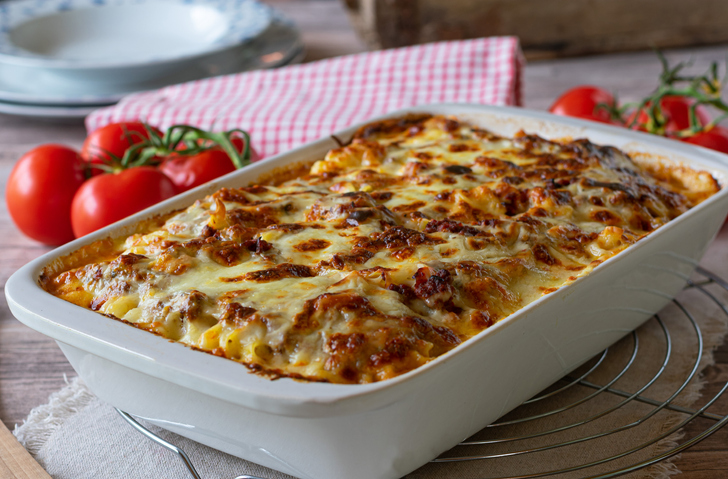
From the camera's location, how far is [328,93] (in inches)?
122

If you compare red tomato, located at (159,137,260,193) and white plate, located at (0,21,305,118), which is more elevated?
red tomato, located at (159,137,260,193)

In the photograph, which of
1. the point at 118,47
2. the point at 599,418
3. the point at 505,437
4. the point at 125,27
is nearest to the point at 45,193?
the point at 505,437

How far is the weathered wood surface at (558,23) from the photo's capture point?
4.09 metres

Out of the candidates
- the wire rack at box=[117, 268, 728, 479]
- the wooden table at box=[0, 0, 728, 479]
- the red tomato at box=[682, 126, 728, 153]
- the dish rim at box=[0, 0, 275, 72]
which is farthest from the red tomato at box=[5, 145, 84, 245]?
the red tomato at box=[682, 126, 728, 153]

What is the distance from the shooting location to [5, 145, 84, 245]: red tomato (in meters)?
2.25

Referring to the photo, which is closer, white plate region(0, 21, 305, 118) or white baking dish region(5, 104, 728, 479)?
white baking dish region(5, 104, 728, 479)

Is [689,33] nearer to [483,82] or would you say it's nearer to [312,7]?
[483,82]

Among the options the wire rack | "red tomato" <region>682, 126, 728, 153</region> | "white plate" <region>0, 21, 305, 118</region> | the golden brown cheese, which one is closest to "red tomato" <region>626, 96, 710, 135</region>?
"red tomato" <region>682, 126, 728, 153</region>

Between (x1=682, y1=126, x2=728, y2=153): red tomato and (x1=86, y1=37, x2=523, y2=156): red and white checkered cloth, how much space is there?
70 centimetres

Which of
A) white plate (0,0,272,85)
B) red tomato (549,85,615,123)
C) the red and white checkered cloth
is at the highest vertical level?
red tomato (549,85,615,123)

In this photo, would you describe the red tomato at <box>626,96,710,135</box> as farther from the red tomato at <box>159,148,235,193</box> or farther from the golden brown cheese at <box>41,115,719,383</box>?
the red tomato at <box>159,148,235,193</box>

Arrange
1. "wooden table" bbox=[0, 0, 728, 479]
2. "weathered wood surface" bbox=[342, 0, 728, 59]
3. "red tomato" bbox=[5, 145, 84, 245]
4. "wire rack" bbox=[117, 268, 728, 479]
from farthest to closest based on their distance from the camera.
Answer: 1. "weathered wood surface" bbox=[342, 0, 728, 59]
2. "red tomato" bbox=[5, 145, 84, 245]
3. "wooden table" bbox=[0, 0, 728, 479]
4. "wire rack" bbox=[117, 268, 728, 479]

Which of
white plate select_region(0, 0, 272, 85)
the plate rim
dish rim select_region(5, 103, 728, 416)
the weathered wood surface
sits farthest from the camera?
the weathered wood surface

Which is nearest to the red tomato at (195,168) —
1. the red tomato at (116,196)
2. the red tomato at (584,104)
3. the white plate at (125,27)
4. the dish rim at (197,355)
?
the red tomato at (116,196)
